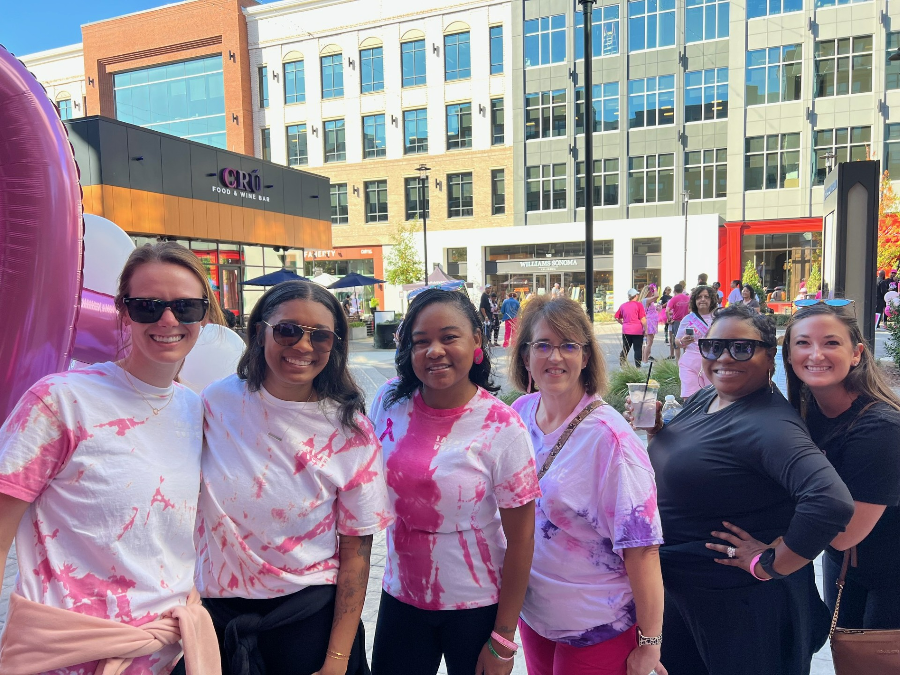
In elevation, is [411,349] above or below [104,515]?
above

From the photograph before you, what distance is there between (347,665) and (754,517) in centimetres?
142

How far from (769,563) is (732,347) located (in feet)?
2.42

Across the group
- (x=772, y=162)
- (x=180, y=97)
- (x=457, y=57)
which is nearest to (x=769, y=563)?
(x=772, y=162)

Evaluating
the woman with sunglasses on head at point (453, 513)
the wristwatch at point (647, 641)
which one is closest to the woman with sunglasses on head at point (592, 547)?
the wristwatch at point (647, 641)

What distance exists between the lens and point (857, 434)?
2.10 metres

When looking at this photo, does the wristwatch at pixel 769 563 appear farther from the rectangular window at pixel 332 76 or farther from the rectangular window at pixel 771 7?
the rectangular window at pixel 332 76

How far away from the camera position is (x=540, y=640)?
83.1 inches

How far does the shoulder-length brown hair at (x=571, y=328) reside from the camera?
215cm

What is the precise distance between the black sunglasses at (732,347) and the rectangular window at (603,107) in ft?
107

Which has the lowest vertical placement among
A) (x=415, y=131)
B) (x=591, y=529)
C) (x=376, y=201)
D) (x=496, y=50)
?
(x=591, y=529)

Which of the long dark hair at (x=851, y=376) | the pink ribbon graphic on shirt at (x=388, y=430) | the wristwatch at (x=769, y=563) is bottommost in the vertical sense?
the wristwatch at (x=769, y=563)

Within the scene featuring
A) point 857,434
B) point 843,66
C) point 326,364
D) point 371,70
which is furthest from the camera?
point 371,70

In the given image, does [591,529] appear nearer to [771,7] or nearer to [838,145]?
[838,145]

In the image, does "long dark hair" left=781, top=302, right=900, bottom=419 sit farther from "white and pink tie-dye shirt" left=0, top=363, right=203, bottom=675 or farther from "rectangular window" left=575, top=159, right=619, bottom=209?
"rectangular window" left=575, top=159, right=619, bottom=209
